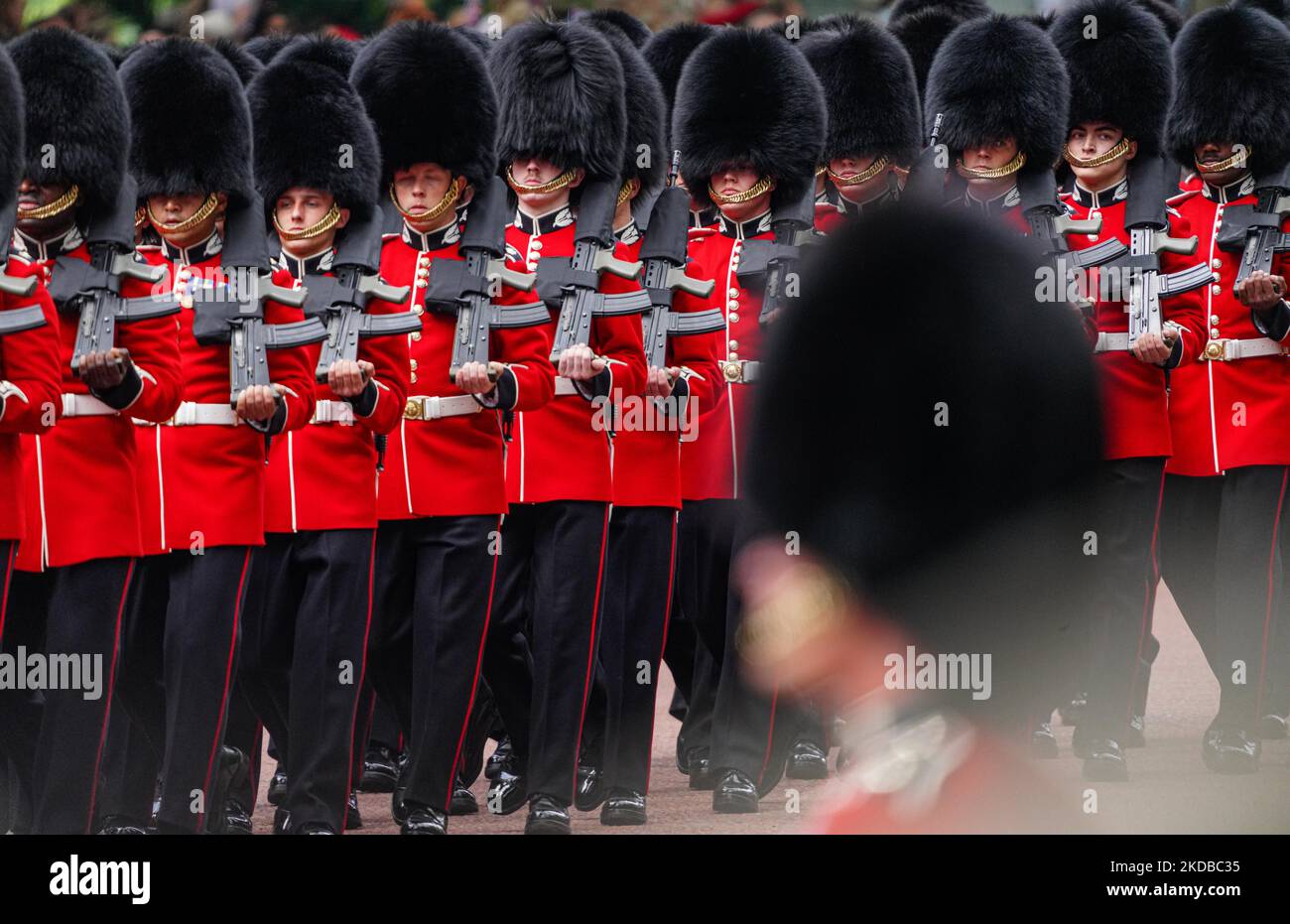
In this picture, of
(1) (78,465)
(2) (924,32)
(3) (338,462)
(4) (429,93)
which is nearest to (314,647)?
(3) (338,462)

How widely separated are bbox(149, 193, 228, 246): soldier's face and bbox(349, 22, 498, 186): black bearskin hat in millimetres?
661

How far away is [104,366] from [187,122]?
935 mm

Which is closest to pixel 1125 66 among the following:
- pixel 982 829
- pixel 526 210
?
pixel 526 210

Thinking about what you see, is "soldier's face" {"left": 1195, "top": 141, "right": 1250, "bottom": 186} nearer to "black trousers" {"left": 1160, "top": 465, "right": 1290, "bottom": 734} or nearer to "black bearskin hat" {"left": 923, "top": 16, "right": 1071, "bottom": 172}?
"black bearskin hat" {"left": 923, "top": 16, "right": 1071, "bottom": 172}

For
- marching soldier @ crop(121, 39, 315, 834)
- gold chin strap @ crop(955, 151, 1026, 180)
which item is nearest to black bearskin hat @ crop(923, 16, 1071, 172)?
gold chin strap @ crop(955, 151, 1026, 180)

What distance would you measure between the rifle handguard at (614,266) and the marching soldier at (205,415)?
77 centimetres

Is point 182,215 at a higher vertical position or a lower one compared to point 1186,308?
higher

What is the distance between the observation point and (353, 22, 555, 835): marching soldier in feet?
15.9

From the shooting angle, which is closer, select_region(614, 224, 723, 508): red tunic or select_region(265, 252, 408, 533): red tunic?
select_region(265, 252, 408, 533): red tunic

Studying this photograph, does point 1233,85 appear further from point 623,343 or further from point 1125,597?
point 623,343

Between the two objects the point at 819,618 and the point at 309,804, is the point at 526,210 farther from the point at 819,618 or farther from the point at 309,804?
the point at 819,618

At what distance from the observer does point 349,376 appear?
4613mm

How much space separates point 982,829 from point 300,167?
3903 mm

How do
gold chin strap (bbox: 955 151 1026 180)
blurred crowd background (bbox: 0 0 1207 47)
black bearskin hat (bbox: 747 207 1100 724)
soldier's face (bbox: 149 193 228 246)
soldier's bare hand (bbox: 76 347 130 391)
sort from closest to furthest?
black bearskin hat (bbox: 747 207 1100 724), soldier's bare hand (bbox: 76 347 130 391), soldier's face (bbox: 149 193 228 246), gold chin strap (bbox: 955 151 1026 180), blurred crowd background (bbox: 0 0 1207 47)
